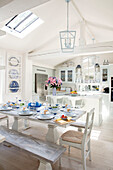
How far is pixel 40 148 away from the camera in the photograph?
1.61 m

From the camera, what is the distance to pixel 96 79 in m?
6.64

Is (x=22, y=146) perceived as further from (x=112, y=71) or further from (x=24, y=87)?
(x=112, y=71)

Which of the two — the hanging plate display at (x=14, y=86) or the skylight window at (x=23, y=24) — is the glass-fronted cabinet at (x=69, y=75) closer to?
the hanging plate display at (x=14, y=86)

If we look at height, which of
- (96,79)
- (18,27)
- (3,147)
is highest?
(18,27)

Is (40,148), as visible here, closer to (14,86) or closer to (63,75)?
(14,86)

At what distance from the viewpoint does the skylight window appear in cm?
348

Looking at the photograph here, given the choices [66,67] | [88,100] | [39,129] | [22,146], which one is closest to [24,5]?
[22,146]

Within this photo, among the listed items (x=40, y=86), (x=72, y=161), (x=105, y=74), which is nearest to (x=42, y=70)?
(x=40, y=86)

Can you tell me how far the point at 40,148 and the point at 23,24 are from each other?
345 centimetres

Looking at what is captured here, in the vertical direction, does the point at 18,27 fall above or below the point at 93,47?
above

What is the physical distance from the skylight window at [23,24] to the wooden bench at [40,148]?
2950mm

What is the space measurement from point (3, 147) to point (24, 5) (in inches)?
97.6

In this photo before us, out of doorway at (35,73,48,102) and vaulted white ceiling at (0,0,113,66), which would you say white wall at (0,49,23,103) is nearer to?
vaulted white ceiling at (0,0,113,66)

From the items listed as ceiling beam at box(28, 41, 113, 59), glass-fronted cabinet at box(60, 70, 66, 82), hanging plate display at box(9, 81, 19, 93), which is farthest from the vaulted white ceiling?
glass-fronted cabinet at box(60, 70, 66, 82)
